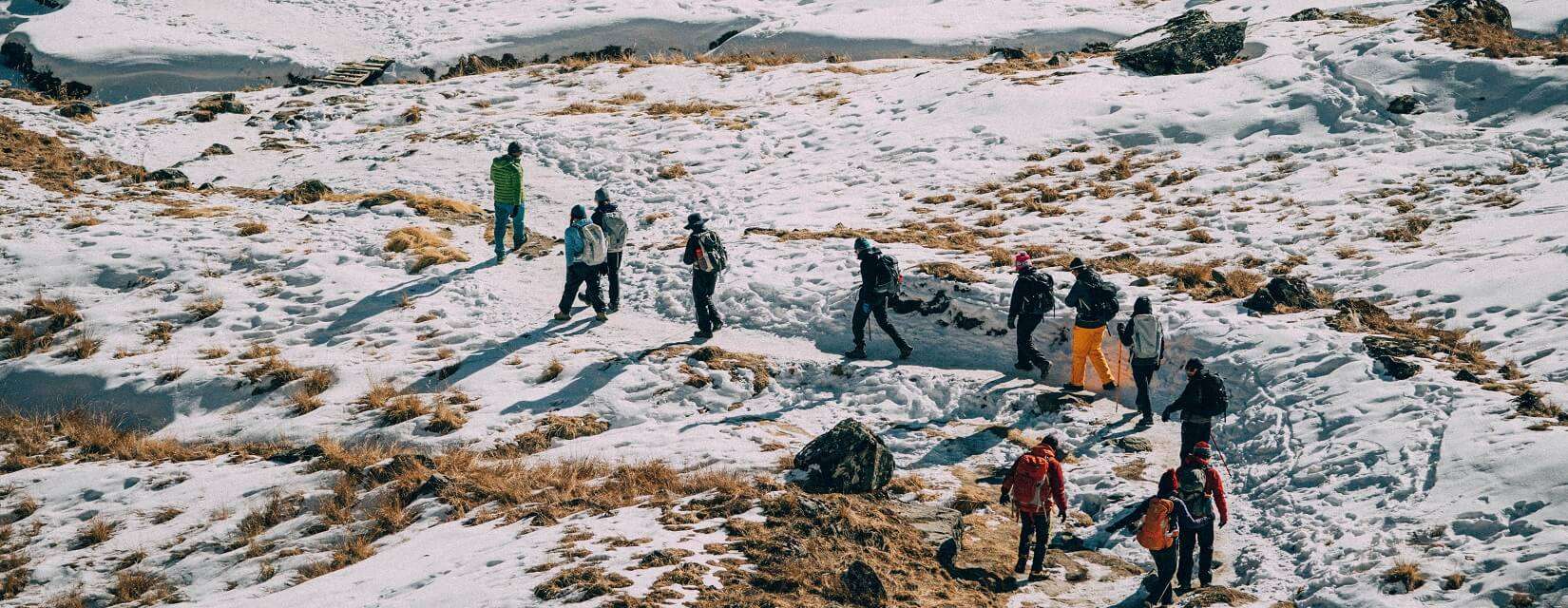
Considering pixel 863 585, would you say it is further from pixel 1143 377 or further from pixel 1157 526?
pixel 1143 377

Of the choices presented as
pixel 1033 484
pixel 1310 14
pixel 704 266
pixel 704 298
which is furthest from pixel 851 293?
pixel 1310 14

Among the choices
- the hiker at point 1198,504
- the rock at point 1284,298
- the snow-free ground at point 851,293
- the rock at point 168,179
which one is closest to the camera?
the hiker at point 1198,504

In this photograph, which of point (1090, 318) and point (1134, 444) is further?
point (1090, 318)

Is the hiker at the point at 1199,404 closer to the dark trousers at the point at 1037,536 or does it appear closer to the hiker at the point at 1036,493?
the hiker at the point at 1036,493

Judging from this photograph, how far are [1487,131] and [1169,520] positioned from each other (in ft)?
54.9

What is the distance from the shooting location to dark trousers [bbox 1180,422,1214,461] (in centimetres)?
1306

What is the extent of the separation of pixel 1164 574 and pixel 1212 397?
2896mm

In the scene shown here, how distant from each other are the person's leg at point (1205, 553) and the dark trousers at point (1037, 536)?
1.47m

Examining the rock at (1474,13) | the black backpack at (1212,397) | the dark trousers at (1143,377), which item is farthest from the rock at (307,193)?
the rock at (1474,13)

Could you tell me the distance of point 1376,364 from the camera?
14250 millimetres

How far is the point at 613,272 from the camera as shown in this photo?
60.7 feet

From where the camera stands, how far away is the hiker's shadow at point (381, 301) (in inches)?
698

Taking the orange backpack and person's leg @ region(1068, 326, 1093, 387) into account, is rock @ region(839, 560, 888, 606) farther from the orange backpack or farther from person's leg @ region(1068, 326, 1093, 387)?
person's leg @ region(1068, 326, 1093, 387)

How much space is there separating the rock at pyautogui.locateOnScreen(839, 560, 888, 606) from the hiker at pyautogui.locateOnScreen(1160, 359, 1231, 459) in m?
4.51
